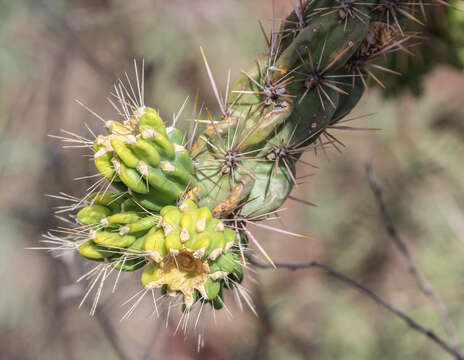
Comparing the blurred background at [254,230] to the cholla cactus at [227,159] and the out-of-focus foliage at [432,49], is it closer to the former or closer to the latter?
the out-of-focus foliage at [432,49]

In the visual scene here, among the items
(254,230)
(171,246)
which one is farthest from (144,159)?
(254,230)

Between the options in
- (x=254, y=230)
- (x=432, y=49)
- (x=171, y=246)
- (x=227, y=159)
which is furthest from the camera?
(x=254, y=230)

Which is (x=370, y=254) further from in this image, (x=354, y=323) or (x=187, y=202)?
(x=187, y=202)

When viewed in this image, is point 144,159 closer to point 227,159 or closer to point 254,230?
point 227,159

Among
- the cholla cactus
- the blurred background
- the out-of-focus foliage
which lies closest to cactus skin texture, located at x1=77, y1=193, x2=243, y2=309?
the cholla cactus

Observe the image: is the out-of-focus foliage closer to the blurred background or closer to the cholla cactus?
the cholla cactus

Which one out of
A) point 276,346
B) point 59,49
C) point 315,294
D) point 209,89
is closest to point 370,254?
point 315,294

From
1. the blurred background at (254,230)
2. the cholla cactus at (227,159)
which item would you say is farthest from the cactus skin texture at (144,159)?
the blurred background at (254,230)
